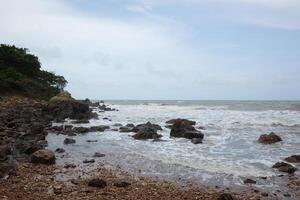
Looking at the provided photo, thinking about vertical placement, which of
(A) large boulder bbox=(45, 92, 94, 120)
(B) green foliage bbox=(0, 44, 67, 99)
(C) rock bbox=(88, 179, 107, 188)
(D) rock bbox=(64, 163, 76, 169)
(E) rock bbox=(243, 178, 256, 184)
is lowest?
(E) rock bbox=(243, 178, 256, 184)

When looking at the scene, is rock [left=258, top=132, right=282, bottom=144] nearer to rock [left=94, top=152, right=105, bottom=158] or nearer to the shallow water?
the shallow water

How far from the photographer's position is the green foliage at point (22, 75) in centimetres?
4753

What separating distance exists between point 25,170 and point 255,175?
24.8ft

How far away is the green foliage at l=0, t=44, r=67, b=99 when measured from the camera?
156 feet

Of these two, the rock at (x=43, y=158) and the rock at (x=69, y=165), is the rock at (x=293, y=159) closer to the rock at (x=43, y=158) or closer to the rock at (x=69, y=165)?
the rock at (x=69, y=165)

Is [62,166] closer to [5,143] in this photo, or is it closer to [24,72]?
[5,143]

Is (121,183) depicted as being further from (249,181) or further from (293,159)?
(293,159)

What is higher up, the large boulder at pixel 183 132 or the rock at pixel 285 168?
the large boulder at pixel 183 132

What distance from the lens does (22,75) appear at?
52.8 m

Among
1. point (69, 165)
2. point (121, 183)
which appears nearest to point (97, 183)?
point (121, 183)

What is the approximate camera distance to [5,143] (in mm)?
17328

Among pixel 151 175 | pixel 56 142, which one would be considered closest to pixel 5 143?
pixel 56 142

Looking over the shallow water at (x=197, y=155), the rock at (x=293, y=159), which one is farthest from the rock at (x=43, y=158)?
the rock at (x=293, y=159)

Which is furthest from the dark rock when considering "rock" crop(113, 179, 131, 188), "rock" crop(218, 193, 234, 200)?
"rock" crop(218, 193, 234, 200)
